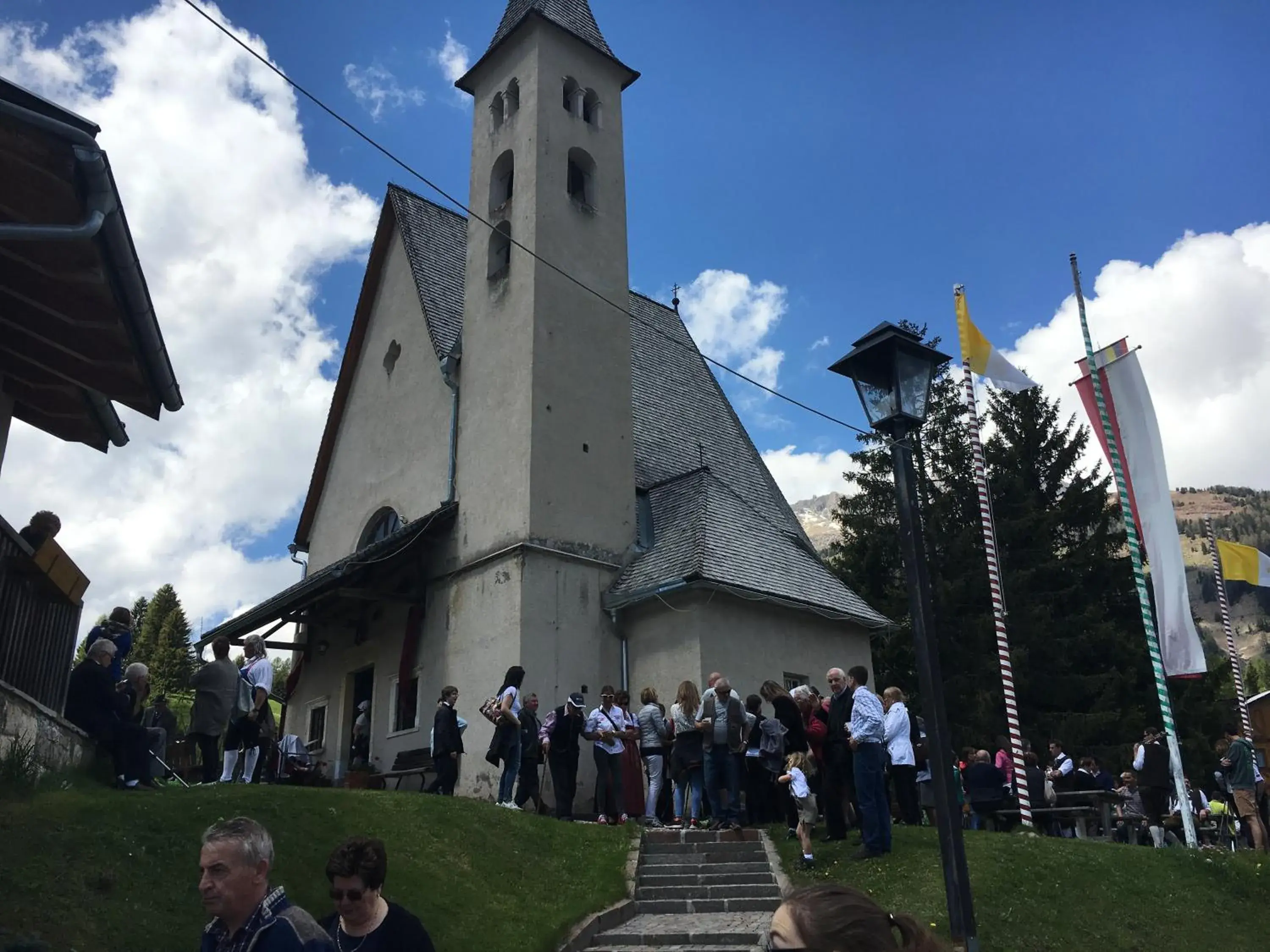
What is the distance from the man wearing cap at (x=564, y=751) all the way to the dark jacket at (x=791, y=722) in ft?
9.11

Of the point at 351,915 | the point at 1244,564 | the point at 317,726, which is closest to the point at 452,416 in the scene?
the point at 317,726

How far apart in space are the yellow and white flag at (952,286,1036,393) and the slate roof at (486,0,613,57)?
1059 cm

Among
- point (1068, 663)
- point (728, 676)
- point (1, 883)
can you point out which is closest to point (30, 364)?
point (1, 883)

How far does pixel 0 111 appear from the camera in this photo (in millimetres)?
6965

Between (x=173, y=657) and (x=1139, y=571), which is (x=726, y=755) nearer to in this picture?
(x=1139, y=571)

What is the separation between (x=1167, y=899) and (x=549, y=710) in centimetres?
985

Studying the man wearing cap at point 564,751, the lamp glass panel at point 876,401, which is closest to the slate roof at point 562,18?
the man wearing cap at point 564,751

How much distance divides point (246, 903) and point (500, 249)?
66.4ft

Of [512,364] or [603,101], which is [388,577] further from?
[603,101]

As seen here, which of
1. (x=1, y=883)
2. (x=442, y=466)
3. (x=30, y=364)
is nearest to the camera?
(x=1, y=883)

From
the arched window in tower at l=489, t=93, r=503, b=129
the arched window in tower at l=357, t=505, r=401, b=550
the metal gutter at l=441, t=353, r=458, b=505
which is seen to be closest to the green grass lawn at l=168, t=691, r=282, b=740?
the arched window in tower at l=357, t=505, r=401, b=550

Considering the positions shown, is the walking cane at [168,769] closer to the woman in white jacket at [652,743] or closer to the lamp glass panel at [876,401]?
the woman in white jacket at [652,743]

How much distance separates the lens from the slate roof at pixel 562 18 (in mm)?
23906

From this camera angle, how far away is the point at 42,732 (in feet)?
32.6
